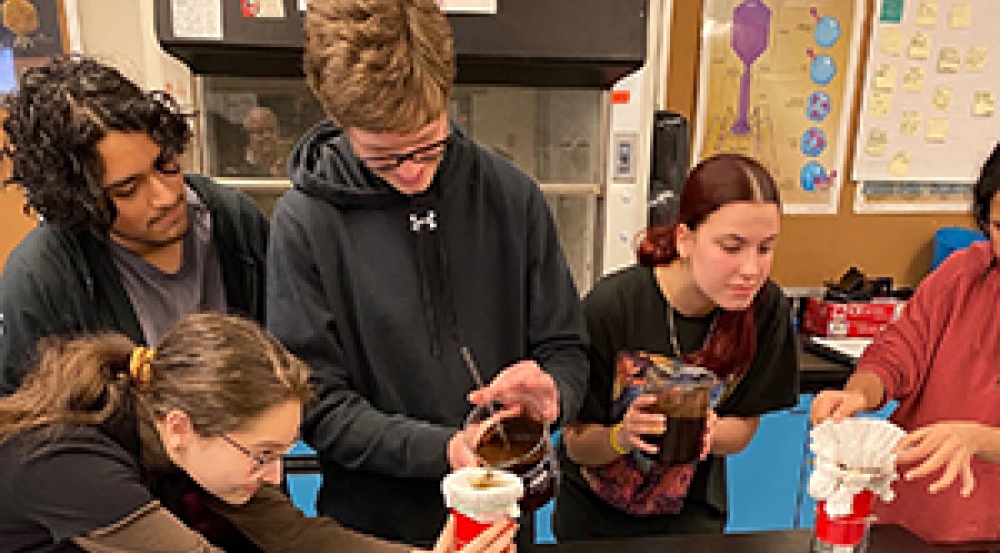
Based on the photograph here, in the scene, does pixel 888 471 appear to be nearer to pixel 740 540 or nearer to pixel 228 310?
pixel 740 540

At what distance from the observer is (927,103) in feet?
9.50

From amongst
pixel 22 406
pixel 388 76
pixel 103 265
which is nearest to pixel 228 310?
pixel 103 265

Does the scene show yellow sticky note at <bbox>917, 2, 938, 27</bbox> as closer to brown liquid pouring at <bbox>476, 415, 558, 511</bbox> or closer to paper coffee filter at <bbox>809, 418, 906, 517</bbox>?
paper coffee filter at <bbox>809, 418, 906, 517</bbox>

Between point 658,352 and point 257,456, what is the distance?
76 cm

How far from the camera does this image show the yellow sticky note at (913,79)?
2854 millimetres

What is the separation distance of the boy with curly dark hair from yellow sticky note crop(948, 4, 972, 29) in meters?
2.87

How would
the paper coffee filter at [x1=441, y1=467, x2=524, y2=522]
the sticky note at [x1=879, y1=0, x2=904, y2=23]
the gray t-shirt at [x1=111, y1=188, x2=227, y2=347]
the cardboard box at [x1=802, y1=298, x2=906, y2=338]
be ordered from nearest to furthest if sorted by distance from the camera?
the paper coffee filter at [x1=441, y1=467, x2=524, y2=522] → the gray t-shirt at [x1=111, y1=188, x2=227, y2=347] → the cardboard box at [x1=802, y1=298, x2=906, y2=338] → the sticky note at [x1=879, y1=0, x2=904, y2=23]

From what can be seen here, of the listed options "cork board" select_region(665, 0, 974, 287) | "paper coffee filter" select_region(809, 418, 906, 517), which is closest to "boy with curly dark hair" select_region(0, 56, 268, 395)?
"paper coffee filter" select_region(809, 418, 906, 517)

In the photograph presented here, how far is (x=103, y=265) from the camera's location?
4.07 ft

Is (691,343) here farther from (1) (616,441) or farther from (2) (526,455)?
(2) (526,455)

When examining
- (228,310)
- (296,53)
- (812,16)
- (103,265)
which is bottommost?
(228,310)

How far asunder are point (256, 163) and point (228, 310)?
96 cm

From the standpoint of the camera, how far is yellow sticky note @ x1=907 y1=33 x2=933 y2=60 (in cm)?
282

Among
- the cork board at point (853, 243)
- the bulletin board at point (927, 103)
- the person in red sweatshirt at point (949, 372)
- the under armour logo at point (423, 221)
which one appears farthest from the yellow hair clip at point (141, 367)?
the bulletin board at point (927, 103)
